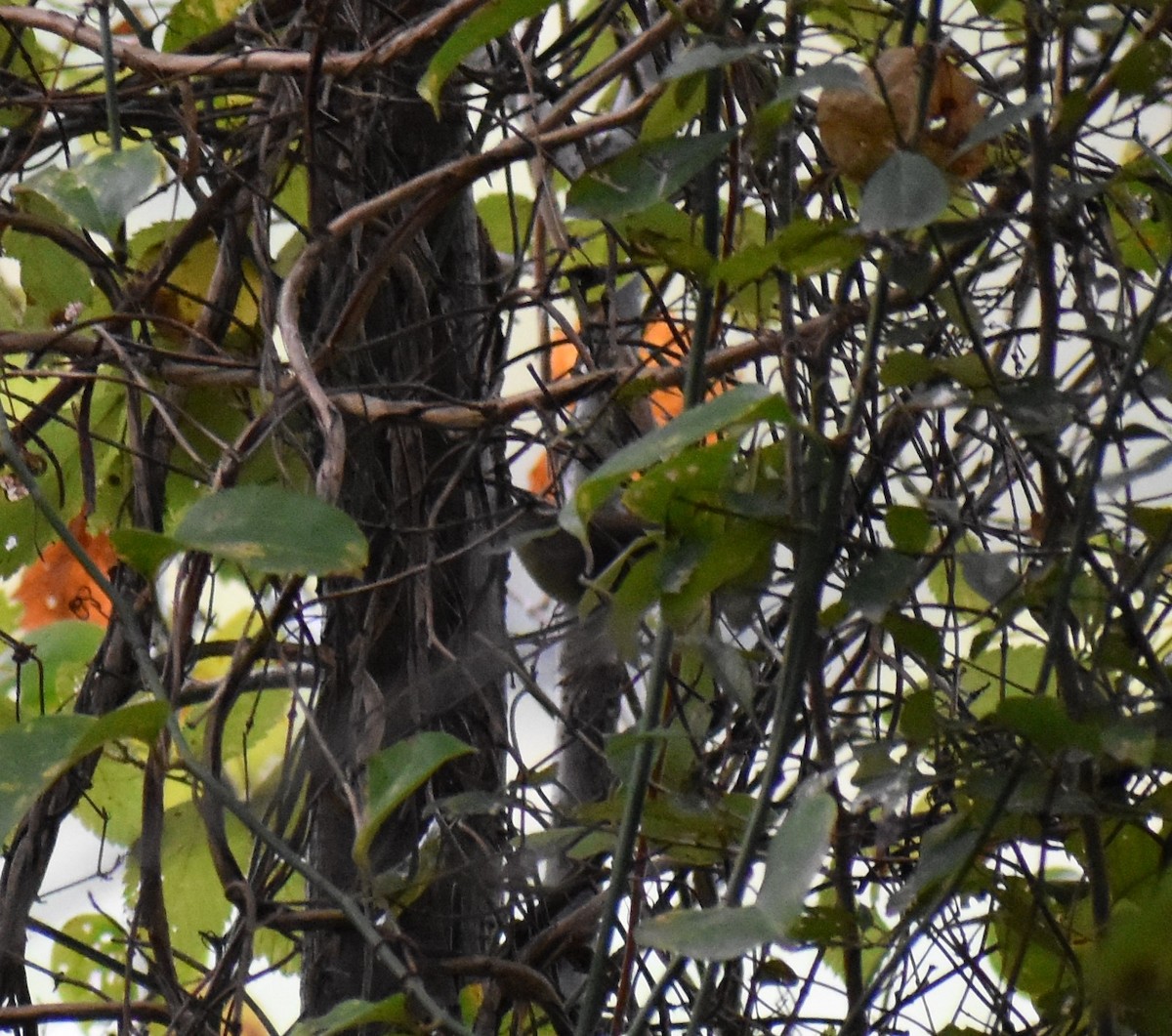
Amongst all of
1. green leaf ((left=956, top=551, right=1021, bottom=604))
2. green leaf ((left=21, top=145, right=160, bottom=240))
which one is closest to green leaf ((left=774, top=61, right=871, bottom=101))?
green leaf ((left=956, top=551, right=1021, bottom=604))

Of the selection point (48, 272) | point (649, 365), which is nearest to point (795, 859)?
point (649, 365)

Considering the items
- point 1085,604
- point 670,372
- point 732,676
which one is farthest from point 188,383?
point 1085,604

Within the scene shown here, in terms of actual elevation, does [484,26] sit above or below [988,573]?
above

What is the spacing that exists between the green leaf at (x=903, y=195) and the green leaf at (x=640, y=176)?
→ 0.07 metres

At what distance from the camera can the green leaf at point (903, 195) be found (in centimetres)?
47

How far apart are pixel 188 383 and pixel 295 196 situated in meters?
0.20

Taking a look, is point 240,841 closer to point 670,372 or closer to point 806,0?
point 670,372

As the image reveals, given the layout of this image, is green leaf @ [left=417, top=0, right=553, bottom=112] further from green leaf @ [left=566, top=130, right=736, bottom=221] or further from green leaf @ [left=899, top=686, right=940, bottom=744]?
green leaf @ [left=899, top=686, right=940, bottom=744]

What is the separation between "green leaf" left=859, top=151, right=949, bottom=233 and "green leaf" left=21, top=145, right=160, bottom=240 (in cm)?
37

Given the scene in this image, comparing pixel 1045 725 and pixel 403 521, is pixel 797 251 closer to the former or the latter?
pixel 1045 725

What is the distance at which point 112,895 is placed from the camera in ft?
5.04

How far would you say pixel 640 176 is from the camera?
555mm

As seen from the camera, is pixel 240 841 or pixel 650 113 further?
pixel 240 841

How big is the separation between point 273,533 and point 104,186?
0.24 metres
